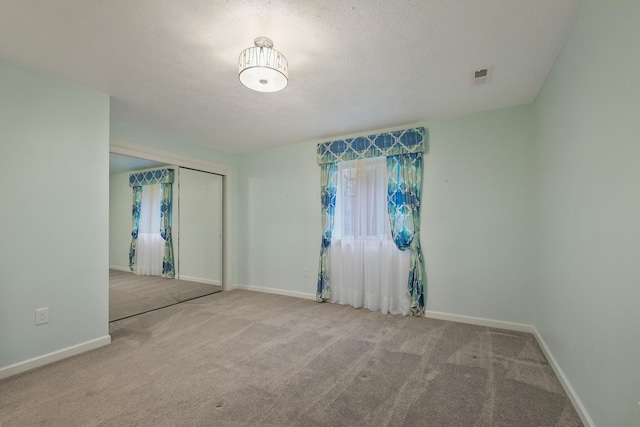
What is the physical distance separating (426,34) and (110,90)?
283cm

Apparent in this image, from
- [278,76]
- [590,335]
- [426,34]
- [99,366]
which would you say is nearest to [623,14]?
[426,34]

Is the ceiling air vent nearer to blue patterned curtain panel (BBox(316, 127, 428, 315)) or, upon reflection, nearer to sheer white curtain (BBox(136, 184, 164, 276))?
blue patterned curtain panel (BBox(316, 127, 428, 315))

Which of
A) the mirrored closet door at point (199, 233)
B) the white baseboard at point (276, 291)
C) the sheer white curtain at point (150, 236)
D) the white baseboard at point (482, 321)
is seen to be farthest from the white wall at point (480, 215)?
the sheer white curtain at point (150, 236)

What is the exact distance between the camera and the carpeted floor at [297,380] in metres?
1.69

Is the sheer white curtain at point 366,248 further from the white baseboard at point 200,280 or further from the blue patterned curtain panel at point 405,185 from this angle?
the white baseboard at point 200,280

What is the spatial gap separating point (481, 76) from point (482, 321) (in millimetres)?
2575

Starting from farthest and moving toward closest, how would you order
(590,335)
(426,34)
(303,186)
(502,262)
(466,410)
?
(303,186) → (502,262) → (426,34) → (466,410) → (590,335)

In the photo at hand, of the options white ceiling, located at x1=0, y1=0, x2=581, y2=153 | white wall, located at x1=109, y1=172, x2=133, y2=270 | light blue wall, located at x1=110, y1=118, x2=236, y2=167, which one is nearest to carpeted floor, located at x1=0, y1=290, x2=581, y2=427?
white wall, located at x1=109, y1=172, x2=133, y2=270

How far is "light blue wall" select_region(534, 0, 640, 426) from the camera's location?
1195 mm

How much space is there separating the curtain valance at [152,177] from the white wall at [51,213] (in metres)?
1.01

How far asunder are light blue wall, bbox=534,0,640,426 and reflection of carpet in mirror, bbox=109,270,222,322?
431cm

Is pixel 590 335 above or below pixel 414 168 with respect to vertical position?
below

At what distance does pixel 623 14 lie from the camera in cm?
125

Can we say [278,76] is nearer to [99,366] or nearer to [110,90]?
[110,90]
